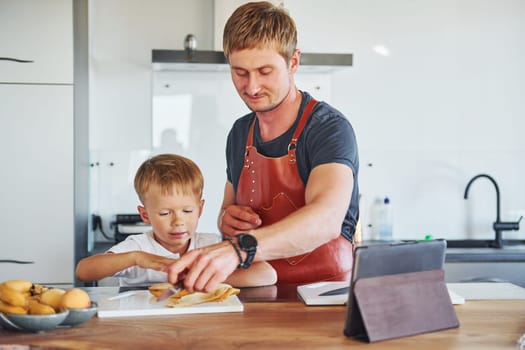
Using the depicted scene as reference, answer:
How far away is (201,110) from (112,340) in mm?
2291

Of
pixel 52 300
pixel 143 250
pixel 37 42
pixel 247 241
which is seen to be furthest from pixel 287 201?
pixel 37 42

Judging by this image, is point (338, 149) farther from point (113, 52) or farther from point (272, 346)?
point (113, 52)

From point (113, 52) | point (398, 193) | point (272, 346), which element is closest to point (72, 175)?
point (113, 52)

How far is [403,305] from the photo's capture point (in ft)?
4.14

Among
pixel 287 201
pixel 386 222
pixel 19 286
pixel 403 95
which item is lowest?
pixel 386 222

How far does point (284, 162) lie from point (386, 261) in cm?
65

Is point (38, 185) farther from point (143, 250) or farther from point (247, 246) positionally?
point (247, 246)

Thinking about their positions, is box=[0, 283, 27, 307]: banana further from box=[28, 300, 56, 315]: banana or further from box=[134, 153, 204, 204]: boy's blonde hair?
box=[134, 153, 204, 204]: boy's blonde hair

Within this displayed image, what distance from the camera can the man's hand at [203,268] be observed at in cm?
126

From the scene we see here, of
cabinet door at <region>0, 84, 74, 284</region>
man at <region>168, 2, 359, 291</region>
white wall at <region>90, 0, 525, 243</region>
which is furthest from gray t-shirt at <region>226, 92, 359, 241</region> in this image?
white wall at <region>90, 0, 525, 243</region>

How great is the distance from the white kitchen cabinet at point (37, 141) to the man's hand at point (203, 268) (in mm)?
1873

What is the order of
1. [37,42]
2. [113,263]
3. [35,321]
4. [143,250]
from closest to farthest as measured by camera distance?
[35,321] < [113,263] < [143,250] < [37,42]

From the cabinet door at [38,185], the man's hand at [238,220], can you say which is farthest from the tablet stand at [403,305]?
the cabinet door at [38,185]

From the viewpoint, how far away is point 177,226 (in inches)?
71.7
